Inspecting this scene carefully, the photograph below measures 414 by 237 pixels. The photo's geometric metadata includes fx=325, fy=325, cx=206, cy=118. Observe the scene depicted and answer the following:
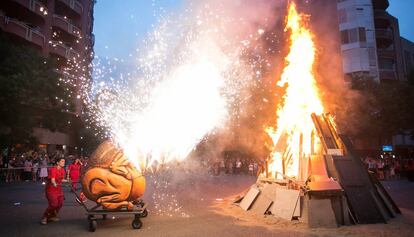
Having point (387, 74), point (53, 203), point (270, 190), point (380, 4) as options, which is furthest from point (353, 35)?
point (53, 203)

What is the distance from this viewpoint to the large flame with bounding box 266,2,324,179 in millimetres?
12766

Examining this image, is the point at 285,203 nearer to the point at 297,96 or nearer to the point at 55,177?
the point at 297,96

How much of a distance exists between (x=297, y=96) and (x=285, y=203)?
4.82 metres

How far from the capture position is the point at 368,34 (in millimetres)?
41094

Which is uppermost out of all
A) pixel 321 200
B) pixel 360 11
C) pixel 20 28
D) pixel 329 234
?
pixel 360 11

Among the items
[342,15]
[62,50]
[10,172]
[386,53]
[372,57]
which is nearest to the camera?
[10,172]

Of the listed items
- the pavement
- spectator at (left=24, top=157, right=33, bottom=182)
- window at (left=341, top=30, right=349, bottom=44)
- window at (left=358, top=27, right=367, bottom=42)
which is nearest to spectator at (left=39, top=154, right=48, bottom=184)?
spectator at (left=24, top=157, right=33, bottom=182)

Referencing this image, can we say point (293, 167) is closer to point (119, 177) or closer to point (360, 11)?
point (119, 177)

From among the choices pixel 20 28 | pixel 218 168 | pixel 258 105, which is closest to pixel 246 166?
pixel 218 168

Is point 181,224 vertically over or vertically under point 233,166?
under

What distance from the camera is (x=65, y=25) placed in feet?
116

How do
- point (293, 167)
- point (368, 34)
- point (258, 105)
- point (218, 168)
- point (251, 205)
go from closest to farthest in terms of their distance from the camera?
point (251, 205) < point (293, 167) < point (258, 105) < point (218, 168) < point (368, 34)

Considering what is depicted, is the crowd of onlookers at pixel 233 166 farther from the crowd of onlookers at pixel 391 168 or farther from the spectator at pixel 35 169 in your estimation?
the spectator at pixel 35 169

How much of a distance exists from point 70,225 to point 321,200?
709cm
